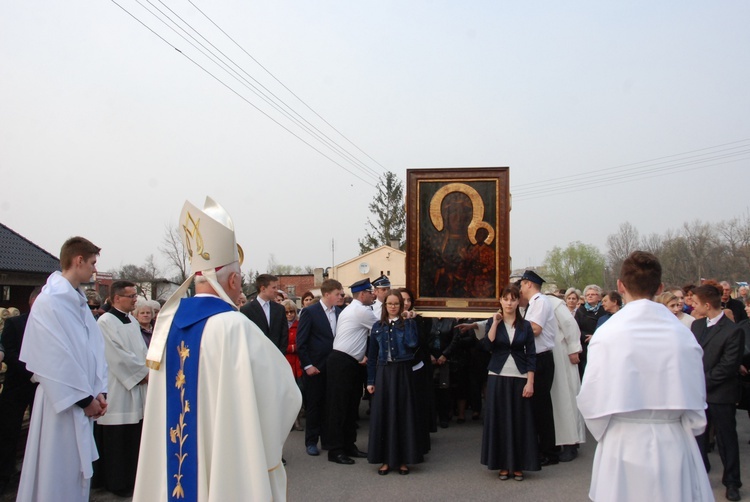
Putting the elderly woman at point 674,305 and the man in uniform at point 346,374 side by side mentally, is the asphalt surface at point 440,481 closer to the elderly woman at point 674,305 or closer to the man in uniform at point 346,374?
the man in uniform at point 346,374

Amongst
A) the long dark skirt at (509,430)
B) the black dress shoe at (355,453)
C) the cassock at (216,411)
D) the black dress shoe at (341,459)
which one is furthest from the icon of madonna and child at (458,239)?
the cassock at (216,411)

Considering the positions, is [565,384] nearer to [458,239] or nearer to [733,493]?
[733,493]

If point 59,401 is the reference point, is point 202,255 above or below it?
above

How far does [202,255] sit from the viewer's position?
3463 millimetres

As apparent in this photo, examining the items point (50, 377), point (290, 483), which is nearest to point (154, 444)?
point (50, 377)

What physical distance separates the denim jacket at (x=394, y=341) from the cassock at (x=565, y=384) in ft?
6.00

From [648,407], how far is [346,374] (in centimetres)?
466

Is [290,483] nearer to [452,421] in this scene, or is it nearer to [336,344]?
[336,344]

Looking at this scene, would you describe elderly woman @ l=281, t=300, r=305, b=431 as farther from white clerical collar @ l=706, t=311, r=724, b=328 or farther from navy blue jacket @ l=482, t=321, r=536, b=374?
white clerical collar @ l=706, t=311, r=724, b=328

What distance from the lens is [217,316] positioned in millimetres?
3199

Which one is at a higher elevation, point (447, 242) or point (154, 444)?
point (447, 242)

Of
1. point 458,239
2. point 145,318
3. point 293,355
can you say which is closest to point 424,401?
point 458,239

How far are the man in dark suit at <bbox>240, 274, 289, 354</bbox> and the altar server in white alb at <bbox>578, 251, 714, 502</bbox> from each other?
5.20 m

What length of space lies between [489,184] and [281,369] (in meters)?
5.72
